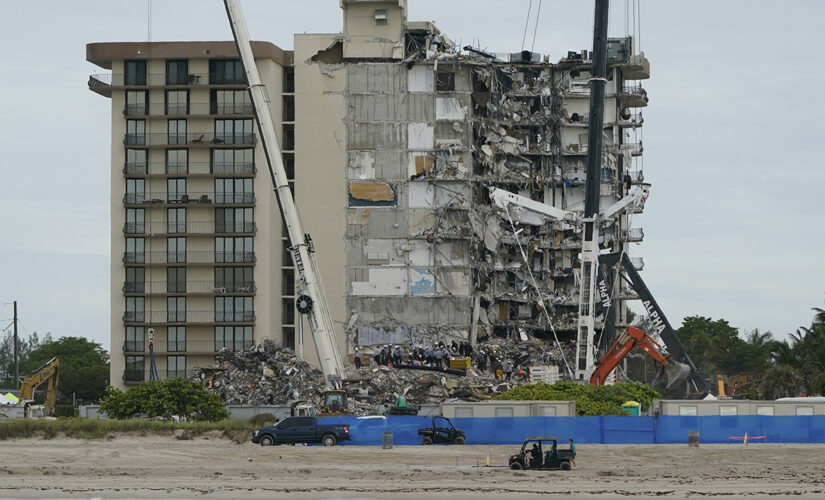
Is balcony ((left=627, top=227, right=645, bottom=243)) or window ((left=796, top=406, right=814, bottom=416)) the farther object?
balcony ((left=627, top=227, right=645, bottom=243))

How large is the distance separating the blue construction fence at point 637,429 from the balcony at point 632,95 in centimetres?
6056

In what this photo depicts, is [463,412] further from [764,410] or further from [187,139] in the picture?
[187,139]

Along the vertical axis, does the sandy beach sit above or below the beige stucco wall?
below

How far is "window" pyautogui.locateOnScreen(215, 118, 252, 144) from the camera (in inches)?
4545

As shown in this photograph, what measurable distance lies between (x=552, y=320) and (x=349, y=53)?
1073 inches

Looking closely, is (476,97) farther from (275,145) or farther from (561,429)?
(561,429)

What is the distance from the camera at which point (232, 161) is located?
115688mm

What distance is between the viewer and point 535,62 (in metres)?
122

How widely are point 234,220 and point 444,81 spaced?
785 inches

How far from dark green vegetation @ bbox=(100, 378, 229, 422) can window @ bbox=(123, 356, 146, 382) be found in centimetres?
2979

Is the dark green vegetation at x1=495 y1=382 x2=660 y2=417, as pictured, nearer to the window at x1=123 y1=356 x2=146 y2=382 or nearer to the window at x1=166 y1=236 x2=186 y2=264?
the window at x1=166 y1=236 x2=186 y2=264

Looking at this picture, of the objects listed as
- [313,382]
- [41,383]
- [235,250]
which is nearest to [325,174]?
[235,250]

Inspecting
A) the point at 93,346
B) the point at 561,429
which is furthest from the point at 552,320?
→ the point at 93,346

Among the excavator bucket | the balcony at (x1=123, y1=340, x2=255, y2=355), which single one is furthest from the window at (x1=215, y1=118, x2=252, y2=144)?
the excavator bucket
